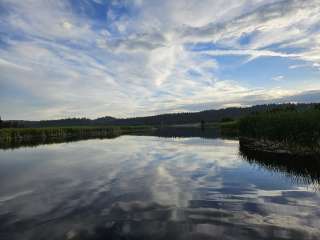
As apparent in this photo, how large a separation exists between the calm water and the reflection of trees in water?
3.9 inches

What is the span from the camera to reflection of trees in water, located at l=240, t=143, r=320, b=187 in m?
17.6

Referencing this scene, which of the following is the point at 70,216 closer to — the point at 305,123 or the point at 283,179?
the point at 283,179

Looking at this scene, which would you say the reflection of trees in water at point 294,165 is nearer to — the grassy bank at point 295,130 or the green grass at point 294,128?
the grassy bank at point 295,130

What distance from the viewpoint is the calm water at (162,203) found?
9527 millimetres

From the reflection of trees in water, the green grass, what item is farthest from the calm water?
the green grass

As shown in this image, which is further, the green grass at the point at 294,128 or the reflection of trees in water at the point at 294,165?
the green grass at the point at 294,128

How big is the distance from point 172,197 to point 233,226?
4427 mm

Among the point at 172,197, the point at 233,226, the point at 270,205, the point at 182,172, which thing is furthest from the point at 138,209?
the point at 182,172

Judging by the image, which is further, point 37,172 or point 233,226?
point 37,172

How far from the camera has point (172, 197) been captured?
13891 mm

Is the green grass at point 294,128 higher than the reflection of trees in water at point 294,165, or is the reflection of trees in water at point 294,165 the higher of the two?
the green grass at point 294,128

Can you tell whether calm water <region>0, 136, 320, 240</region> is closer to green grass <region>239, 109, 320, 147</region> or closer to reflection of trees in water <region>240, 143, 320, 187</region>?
reflection of trees in water <region>240, 143, 320, 187</region>

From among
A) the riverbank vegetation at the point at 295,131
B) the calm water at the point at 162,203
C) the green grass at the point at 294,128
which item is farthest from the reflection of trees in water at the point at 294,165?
the green grass at the point at 294,128

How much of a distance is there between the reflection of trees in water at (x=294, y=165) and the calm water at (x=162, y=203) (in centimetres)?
10
